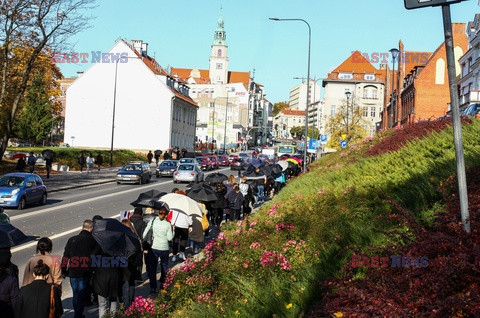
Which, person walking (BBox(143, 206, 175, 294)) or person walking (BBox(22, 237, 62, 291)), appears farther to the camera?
person walking (BBox(143, 206, 175, 294))

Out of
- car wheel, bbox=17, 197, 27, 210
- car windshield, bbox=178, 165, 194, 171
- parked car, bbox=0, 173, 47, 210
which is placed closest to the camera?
parked car, bbox=0, 173, 47, 210

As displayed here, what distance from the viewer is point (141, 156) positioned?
7150cm

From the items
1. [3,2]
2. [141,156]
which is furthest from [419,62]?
[3,2]

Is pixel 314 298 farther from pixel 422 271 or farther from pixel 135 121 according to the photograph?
pixel 135 121

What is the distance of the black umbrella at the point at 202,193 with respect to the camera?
720 inches

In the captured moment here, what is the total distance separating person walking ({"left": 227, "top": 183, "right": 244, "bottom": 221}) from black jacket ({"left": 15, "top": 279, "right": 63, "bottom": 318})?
519 inches

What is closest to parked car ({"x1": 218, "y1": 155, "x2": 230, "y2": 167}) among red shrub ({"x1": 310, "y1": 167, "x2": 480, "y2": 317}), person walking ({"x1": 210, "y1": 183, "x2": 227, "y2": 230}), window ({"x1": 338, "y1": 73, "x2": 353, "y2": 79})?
window ({"x1": 338, "y1": 73, "x2": 353, "y2": 79})

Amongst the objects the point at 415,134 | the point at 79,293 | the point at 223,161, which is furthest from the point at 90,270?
the point at 223,161

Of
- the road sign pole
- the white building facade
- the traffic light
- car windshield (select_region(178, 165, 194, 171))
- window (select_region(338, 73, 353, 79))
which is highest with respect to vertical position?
window (select_region(338, 73, 353, 79))

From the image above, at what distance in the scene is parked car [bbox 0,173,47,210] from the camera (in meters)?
24.6

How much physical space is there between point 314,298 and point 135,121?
72686 mm

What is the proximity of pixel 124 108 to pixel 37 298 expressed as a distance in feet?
237

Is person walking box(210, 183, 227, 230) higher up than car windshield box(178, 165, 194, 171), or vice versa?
car windshield box(178, 165, 194, 171)

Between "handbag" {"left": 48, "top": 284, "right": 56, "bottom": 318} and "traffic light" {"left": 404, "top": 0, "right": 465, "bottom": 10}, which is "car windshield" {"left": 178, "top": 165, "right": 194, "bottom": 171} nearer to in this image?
"handbag" {"left": 48, "top": 284, "right": 56, "bottom": 318}
